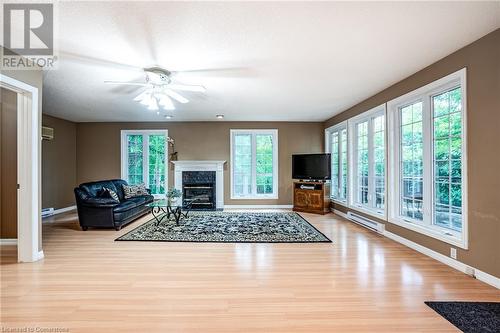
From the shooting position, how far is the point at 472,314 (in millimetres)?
2047

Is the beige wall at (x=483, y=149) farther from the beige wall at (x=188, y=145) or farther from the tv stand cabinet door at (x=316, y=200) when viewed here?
the beige wall at (x=188, y=145)

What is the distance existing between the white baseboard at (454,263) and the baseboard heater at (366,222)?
398 mm

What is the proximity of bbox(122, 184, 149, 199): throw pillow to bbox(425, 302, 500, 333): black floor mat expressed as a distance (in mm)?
5835

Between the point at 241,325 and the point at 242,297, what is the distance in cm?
40

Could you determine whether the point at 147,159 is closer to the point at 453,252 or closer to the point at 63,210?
the point at 63,210

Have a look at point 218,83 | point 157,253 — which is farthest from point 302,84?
point 157,253

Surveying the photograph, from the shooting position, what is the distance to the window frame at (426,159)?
2.83 metres

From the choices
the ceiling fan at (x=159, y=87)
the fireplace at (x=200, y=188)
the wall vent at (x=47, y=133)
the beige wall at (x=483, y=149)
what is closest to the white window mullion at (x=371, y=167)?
the beige wall at (x=483, y=149)

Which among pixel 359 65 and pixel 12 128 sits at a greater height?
pixel 359 65

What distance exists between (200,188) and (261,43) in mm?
5102

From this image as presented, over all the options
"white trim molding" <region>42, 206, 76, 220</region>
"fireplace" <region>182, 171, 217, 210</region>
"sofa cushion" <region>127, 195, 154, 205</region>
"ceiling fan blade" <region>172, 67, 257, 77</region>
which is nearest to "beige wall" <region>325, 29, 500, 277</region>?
"ceiling fan blade" <region>172, 67, 257, 77</region>

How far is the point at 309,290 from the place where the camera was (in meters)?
2.46

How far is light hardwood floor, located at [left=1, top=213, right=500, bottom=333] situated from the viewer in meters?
1.96

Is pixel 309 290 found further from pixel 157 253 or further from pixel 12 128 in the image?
pixel 12 128
